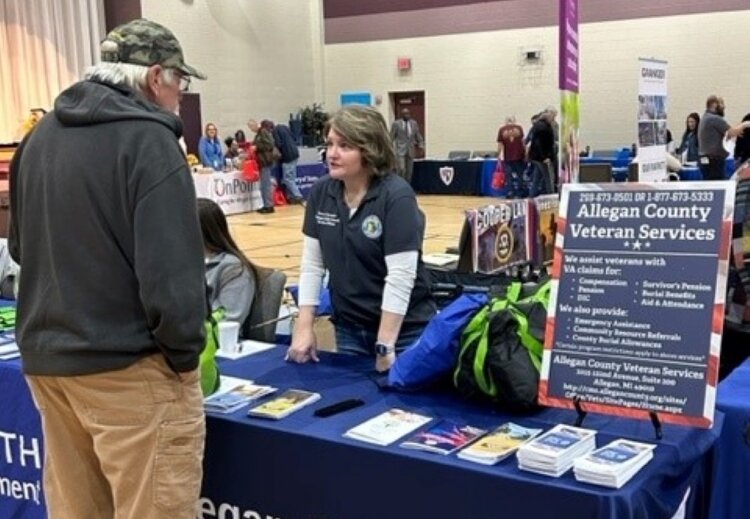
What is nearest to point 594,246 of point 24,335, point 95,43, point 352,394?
point 352,394

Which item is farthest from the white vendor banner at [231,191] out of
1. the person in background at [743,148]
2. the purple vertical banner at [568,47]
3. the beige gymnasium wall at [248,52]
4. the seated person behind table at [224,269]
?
the person in background at [743,148]

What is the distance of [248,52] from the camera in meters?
15.1

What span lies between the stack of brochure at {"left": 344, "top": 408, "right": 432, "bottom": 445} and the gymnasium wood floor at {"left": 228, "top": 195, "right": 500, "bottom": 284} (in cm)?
435

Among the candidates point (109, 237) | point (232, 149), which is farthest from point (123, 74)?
point (232, 149)

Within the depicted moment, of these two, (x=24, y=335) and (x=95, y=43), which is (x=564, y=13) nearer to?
(x=24, y=335)

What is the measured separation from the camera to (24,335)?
170 cm

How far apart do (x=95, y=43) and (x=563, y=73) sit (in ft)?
36.7

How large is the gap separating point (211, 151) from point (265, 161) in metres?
0.91

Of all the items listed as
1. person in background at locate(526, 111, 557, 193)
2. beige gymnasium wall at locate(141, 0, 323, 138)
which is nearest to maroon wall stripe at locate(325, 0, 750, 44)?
beige gymnasium wall at locate(141, 0, 323, 138)

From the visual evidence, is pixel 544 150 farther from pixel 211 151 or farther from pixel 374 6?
pixel 374 6

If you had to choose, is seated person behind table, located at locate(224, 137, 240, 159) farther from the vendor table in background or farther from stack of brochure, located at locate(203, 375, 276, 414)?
stack of brochure, located at locate(203, 375, 276, 414)

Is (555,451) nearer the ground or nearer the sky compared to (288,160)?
nearer the ground

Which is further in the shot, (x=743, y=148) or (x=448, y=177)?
(x=448, y=177)

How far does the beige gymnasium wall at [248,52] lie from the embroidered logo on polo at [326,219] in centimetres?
1129
